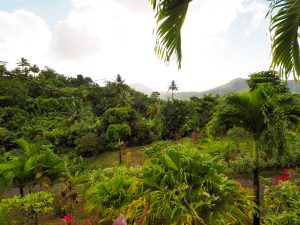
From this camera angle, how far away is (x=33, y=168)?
407 inches

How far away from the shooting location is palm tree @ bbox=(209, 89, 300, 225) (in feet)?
16.8

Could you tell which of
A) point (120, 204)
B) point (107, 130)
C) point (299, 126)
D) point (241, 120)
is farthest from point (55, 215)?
point (107, 130)

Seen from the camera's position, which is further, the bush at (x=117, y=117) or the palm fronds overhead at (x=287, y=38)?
the bush at (x=117, y=117)

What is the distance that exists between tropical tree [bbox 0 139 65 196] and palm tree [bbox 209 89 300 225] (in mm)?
7590

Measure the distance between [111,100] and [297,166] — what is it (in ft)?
90.7

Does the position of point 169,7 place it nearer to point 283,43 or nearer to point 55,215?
point 283,43

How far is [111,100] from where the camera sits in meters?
35.2

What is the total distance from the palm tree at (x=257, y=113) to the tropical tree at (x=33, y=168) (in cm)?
759

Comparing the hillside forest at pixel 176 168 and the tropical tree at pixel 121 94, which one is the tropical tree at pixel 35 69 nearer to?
the tropical tree at pixel 121 94

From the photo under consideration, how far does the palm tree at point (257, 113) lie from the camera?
5.13 metres

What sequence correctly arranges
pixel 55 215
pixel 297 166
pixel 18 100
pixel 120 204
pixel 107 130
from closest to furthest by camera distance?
1. pixel 120 204
2. pixel 55 215
3. pixel 297 166
4. pixel 107 130
5. pixel 18 100

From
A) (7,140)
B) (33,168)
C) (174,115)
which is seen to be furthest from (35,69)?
(33,168)

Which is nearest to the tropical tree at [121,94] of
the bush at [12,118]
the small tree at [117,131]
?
the small tree at [117,131]

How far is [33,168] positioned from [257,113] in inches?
341
